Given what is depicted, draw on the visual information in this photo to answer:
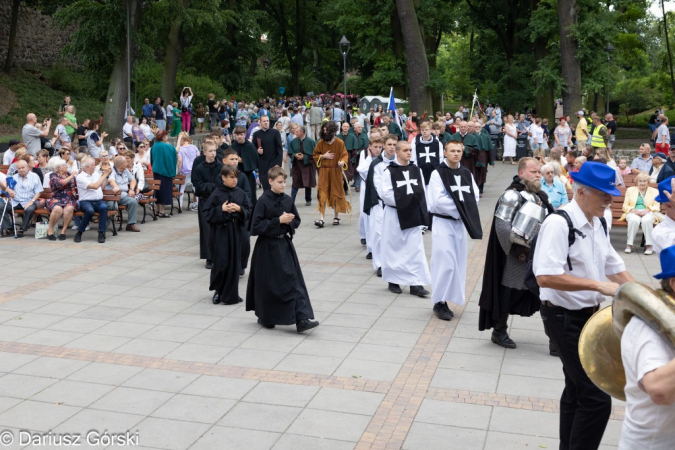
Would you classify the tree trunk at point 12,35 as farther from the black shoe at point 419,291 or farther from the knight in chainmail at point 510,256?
the knight in chainmail at point 510,256

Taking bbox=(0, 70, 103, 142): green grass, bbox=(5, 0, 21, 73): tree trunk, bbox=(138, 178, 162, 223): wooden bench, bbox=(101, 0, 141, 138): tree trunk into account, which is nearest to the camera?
bbox=(138, 178, 162, 223): wooden bench

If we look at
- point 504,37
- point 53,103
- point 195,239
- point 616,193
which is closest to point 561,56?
point 504,37

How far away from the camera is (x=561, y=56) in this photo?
29547 mm

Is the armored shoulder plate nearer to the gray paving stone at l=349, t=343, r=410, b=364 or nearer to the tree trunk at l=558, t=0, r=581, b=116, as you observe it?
the gray paving stone at l=349, t=343, r=410, b=364

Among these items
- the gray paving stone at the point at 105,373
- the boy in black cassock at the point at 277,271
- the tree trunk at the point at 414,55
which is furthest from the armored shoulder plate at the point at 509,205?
the tree trunk at the point at 414,55

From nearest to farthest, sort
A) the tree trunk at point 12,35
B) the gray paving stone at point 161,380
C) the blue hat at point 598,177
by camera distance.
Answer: the blue hat at point 598,177 → the gray paving stone at point 161,380 → the tree trunk at point 12,35

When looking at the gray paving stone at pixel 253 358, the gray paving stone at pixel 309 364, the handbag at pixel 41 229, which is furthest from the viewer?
the handbag at pixel 41 229

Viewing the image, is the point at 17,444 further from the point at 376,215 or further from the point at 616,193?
the point at 376,215

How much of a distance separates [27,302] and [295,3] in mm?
47069

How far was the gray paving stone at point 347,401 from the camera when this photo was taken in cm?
655

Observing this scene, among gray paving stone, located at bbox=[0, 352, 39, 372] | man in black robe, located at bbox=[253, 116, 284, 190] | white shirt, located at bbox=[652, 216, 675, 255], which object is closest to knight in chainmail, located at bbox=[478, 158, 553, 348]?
white shirt, located at bbox=[652, 216, 675, 255]

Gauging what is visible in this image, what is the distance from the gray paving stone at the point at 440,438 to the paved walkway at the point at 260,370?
17mm

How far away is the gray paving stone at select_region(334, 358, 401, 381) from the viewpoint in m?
7.39

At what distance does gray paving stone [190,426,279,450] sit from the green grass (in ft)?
97.8
